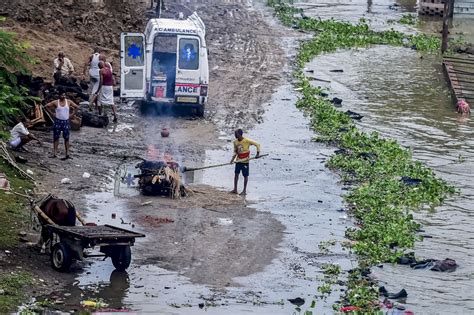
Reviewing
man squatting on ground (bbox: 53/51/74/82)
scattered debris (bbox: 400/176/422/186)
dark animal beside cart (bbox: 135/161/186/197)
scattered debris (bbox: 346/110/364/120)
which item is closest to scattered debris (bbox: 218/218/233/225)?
dark animal beside cart (bbox: 135/161/186/197)

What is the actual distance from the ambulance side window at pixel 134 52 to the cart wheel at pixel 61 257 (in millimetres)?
13250

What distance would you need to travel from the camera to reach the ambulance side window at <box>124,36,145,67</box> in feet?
101

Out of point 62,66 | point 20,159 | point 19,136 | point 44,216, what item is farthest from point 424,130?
Result: point 44,216

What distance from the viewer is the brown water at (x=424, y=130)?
19812mm

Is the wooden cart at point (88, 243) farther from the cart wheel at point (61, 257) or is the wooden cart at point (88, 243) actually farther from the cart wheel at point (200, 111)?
the cart wheel at point (200, 111)

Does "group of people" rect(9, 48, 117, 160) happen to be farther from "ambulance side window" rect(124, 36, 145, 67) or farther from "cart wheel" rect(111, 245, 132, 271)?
"cart wheel" rect(111, 245, 132, 271)

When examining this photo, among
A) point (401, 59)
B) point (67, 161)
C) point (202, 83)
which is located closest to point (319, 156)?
point (202, 83)

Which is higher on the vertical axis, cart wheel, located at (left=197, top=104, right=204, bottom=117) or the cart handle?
the cart handle

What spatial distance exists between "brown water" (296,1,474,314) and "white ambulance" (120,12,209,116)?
5338 mm

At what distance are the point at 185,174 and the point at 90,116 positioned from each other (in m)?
4.44

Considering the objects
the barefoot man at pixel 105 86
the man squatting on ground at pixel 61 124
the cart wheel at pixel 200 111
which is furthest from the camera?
the cart wheel at pixel 200 111

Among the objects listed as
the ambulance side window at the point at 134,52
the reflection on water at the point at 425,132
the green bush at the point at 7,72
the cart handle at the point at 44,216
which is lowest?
the reflection on water at the point at 425,132

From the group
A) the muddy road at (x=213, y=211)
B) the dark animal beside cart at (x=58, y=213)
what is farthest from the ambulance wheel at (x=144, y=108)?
the dark animal beside cart at (x=58, y=213)

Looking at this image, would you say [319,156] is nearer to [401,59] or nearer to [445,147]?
[445,147]
